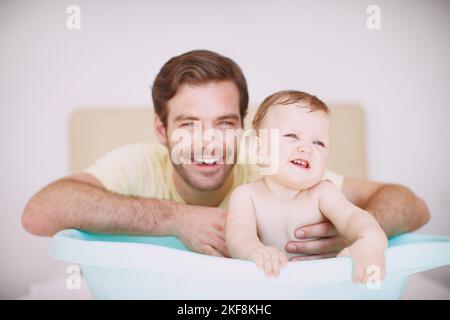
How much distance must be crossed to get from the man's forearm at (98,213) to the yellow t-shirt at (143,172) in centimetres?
16

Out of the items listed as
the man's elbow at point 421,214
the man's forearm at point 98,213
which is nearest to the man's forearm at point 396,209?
the man's elbow at point 421,214

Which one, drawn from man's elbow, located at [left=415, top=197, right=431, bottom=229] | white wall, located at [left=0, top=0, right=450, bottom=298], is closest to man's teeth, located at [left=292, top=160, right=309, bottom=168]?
man's elbow, located at [left=415, top=197, right=431, bottom=229]

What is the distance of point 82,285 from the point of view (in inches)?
49.3

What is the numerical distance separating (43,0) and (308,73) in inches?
28.6

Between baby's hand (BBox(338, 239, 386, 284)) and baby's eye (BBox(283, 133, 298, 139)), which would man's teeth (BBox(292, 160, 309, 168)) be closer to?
baby's eye (BBox(283, 133, 298, 139))

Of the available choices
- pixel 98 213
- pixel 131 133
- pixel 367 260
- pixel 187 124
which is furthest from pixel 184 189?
pixel 367 260

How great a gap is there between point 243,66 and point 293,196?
0.70m

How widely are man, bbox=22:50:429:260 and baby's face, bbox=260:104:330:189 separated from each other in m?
0.09

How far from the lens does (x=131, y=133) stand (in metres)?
1.47

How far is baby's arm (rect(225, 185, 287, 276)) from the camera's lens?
1.79ft

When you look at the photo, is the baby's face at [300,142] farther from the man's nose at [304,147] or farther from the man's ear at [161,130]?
the man's ear at [161,130]

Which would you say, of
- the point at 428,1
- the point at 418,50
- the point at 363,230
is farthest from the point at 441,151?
the point at 363,230

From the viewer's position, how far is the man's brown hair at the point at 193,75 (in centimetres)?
100

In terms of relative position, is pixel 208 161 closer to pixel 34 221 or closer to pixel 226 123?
pixel 226 123
